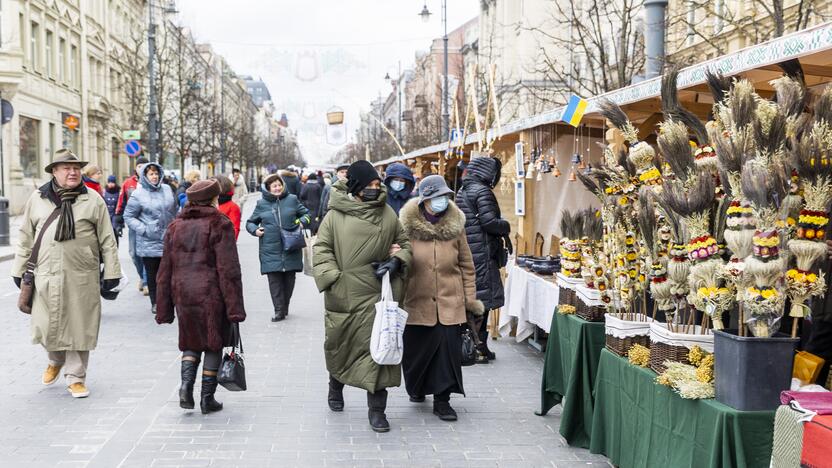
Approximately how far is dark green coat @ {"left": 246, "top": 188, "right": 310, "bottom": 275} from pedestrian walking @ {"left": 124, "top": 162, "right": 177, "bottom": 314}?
103 centimetres

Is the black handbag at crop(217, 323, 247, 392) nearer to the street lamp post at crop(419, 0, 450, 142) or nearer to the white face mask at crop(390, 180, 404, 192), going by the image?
the white face mask at crop(390, 180, 404, 192)

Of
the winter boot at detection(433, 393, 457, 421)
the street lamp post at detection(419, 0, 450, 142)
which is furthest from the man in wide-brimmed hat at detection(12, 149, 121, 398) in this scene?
the street lamp post at detection(419, 0, 450, 142)

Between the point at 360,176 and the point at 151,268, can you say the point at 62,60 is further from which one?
the point at 360,176

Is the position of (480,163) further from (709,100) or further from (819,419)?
(819,419)

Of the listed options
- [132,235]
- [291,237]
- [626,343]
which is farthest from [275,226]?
[626,343]

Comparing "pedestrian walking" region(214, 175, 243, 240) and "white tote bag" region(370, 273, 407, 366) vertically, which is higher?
"pedestrian walking" region(214, 175, 243, 240)

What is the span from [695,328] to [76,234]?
473cm

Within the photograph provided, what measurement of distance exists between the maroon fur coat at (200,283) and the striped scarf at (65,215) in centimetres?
96

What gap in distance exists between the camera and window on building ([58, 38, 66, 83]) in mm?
35647

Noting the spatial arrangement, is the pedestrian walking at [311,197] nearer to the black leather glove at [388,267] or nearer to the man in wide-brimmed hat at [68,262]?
the man in wide-brimmed hat at [68,262]

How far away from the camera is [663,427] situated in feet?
13.6

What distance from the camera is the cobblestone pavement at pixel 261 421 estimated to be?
5.33 metres

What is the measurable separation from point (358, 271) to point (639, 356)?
2.10 meters

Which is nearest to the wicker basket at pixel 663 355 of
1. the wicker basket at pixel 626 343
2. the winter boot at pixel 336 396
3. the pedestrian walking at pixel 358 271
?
the wicker basket at pixel 626 343
